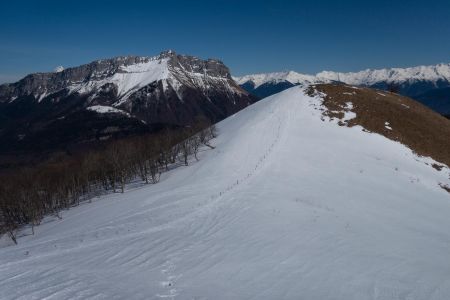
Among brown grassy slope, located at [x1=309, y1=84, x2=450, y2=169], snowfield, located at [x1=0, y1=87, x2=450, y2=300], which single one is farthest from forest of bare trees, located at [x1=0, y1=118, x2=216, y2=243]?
brown grassy slope, located at [x1=309, y1=84, x2=450, y2=169]

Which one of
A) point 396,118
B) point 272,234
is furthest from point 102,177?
point 272,234

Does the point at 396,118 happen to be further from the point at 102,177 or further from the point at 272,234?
the point at 102,177

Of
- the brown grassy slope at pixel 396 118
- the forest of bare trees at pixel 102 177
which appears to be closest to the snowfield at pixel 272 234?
the brown grassy slope at pixel 396 118

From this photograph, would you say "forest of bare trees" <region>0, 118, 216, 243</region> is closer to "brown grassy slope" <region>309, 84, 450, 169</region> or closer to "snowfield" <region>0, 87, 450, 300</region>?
"snowfield" <region>0, 87, 450, 300</region>

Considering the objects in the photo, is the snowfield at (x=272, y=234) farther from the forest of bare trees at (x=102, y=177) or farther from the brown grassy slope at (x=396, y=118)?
the forest of bare trees at (x=102, y=177)

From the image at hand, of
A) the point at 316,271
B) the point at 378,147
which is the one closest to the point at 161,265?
the point at 316,271
